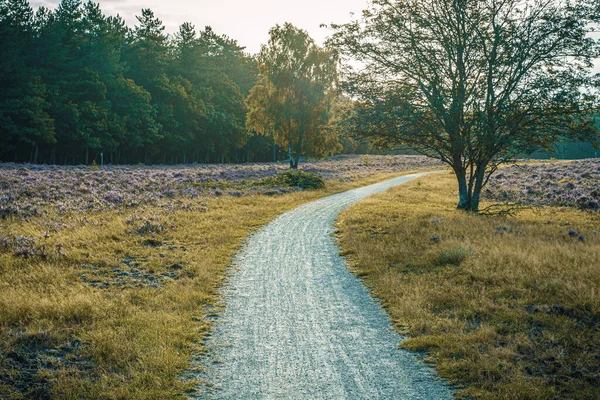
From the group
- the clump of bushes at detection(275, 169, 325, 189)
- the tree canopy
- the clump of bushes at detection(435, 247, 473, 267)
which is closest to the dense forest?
the tree canopy

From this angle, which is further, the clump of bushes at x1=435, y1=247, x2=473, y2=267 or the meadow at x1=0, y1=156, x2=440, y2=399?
the clump of bushes at x1=435, y1=247, x2=473, y2=267

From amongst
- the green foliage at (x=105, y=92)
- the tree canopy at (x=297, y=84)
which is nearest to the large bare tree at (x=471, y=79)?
the tree canopy at (x=297, y=84)

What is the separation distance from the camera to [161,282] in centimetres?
938

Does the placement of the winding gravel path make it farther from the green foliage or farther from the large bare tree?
the green foliage

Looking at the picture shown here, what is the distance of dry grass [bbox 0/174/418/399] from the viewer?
5.13m

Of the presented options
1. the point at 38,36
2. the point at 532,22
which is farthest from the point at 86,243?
the point at 38,36

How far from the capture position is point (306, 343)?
631 centimetres

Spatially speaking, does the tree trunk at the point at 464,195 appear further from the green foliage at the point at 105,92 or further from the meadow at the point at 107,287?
the green foliage at the point at 105,92

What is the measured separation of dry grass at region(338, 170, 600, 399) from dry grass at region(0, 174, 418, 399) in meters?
3.55

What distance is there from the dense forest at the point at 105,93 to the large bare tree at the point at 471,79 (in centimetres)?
4043

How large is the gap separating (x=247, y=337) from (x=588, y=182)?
106 feet

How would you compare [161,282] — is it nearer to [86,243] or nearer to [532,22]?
[86,243]

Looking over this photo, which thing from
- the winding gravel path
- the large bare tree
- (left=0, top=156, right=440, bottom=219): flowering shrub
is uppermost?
the large bare tree

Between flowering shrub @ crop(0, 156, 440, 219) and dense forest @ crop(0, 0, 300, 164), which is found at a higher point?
dense forest @ crop(0, 0, 300, 164)
